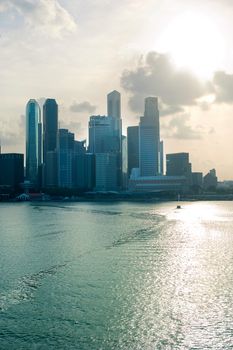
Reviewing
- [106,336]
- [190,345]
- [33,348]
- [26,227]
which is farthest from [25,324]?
[26,227]

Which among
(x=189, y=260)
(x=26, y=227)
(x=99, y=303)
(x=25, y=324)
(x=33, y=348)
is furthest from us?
(x=26, y=227)

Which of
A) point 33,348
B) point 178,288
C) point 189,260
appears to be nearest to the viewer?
point 33,348

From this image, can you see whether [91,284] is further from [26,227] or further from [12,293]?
[26,227]

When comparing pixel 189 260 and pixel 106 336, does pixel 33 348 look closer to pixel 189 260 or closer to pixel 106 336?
pixel 106 336

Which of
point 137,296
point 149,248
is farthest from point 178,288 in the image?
point 149,248

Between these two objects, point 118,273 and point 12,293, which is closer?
point 12,293

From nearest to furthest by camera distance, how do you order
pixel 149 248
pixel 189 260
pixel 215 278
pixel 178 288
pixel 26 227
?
pixel 178 288, pixel 215 278, pixel 189 260, pixel 149 248, pixel 26 227
